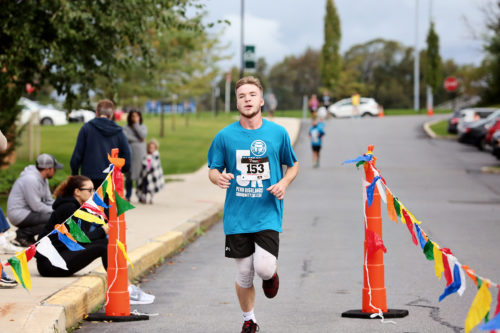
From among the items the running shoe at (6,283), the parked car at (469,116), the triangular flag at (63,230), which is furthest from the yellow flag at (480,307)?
the parked car at (469,116)

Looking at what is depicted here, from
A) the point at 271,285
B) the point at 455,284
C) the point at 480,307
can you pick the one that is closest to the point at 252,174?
the point at 271,285

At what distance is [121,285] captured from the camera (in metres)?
6.55

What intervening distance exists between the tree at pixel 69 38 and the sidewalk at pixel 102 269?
3.29 m

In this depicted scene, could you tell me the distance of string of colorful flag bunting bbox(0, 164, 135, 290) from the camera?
18.1 feet

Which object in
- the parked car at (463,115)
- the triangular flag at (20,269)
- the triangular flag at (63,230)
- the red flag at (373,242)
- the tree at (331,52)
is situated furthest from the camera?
the tree at (331,52)

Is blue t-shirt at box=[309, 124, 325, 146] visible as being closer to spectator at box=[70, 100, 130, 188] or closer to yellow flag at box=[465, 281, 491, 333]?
spectator at box=[70, 100, 130, 188]

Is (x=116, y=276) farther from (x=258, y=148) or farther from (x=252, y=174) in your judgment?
(x=258, y=148)

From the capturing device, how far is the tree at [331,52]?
229 feet

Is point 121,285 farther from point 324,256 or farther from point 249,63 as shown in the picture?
point 249,63

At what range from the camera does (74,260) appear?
7.45m

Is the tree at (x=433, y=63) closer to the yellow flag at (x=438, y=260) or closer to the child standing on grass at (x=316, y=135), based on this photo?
the child standing on grass at (x=316, y=135)

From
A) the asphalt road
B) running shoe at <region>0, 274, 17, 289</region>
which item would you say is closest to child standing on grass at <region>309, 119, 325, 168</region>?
the asphalt road

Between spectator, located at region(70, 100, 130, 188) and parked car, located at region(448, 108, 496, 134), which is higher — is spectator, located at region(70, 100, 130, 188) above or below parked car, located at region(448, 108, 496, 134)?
above

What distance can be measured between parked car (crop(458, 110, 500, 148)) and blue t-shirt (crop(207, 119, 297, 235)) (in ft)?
94.6
